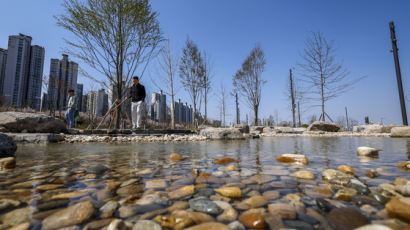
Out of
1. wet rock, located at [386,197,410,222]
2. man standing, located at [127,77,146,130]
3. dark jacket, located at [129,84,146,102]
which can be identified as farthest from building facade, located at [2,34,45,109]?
wet rock, located at [386,197,410,222]

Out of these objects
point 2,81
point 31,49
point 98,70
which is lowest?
point 98,70

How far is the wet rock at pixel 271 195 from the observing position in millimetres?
884

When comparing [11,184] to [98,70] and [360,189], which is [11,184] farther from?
[98,70]

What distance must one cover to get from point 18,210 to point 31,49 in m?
34.3

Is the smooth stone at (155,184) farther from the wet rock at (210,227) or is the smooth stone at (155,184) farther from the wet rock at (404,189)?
the wet rock at (404,189)

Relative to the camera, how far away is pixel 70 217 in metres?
0.67

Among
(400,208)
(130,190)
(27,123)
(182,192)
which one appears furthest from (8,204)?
(27,123)

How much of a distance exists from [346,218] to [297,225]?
0.20 m

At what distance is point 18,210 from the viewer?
738 mm

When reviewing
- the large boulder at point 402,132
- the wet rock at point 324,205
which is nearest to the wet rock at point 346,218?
the wet rock at point 324,205

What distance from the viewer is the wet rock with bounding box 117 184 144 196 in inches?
38.0

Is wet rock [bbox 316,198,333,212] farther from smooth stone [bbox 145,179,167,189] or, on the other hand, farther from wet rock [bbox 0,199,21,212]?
wet rock [bbox 0,199,21,212]

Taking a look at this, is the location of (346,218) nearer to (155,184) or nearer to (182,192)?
(182,192)

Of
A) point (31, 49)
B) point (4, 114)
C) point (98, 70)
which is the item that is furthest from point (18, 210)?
point (31, 49)
